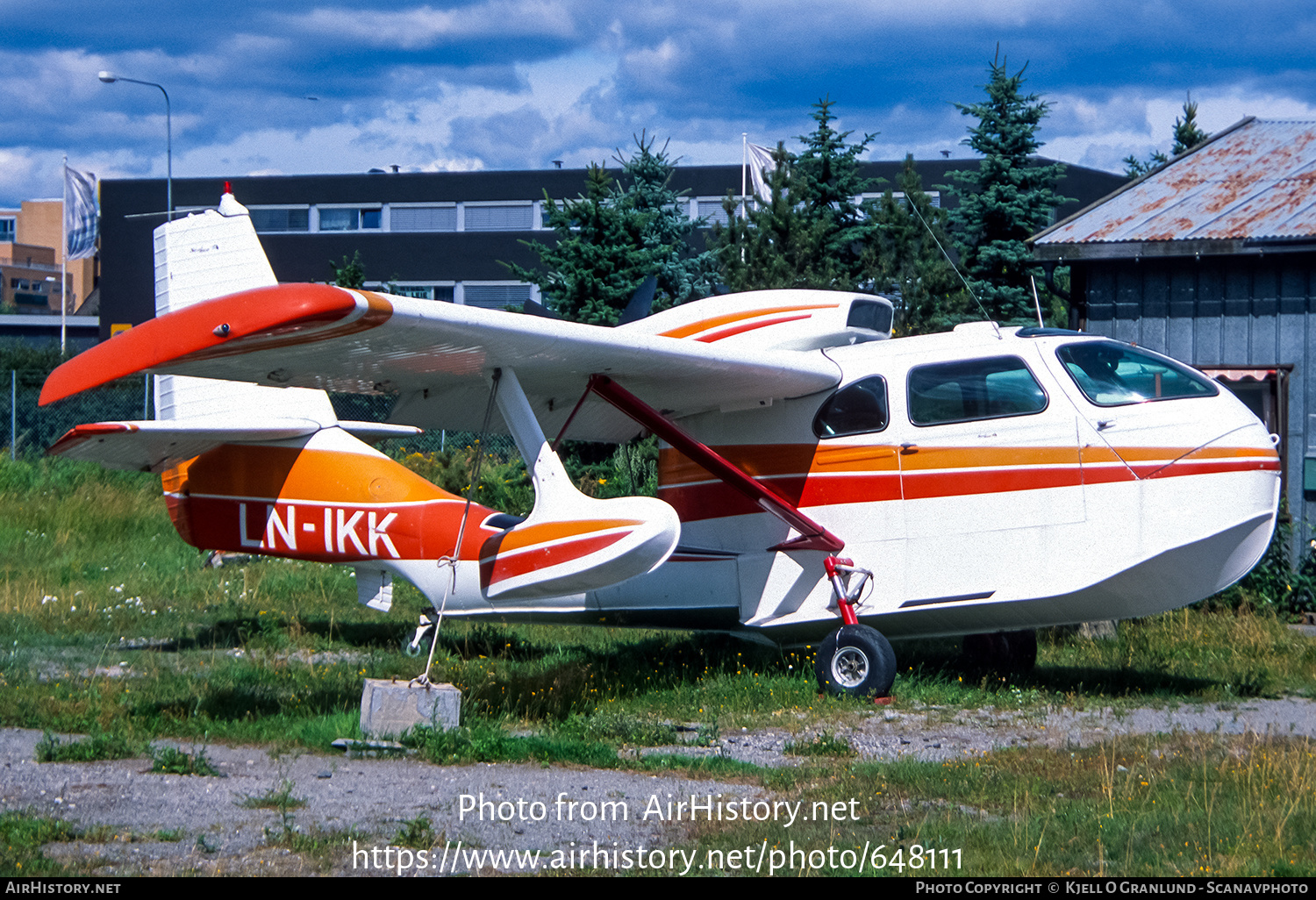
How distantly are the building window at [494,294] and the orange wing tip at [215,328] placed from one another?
107ft

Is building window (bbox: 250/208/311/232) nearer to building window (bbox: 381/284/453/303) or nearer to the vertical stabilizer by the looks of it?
building window (bbox: 381/284/453/303)

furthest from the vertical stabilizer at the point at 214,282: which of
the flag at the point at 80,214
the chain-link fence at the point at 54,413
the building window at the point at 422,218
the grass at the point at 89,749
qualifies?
the flag at the point at 80,214

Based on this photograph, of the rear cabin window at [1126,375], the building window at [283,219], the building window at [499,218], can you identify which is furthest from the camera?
the building window at [283,219]

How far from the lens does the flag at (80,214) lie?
135ft

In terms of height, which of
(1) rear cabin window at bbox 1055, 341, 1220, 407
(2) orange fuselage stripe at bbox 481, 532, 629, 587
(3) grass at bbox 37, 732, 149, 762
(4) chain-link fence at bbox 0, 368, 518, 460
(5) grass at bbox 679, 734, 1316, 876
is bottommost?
(3) grass at bbox 37, 732, 149, 762

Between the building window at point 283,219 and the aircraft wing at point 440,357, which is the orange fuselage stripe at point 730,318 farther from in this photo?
the building window at point 283,219

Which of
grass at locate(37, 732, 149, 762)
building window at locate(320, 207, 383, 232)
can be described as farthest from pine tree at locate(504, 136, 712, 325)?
building window at locate(320, 207, 383, 232)

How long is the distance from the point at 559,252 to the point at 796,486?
9.48 meters

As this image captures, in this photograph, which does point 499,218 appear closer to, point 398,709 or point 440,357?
point 440,357

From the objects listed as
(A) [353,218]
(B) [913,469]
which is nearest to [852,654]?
(B) [913,469]

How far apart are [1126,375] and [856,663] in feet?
9.26

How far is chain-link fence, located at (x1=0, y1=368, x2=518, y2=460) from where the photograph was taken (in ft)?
68.9

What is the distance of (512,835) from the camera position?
5340mm

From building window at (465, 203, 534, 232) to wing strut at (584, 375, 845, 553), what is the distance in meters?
32.1
